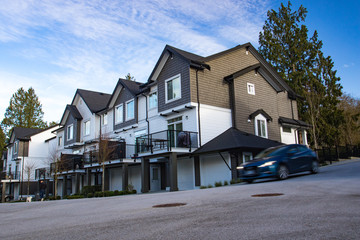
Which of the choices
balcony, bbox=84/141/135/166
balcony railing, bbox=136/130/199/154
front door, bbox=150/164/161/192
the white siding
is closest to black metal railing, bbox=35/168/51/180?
balcony, bbox=84/141/135/166

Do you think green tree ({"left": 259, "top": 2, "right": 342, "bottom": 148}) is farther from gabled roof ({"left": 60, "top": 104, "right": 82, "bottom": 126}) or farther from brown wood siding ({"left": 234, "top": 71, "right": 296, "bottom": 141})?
gabled roof ({"left": 60, "top": 104, "right": 82, "bottom": 126})

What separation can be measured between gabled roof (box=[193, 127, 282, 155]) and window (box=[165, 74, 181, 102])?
160 inches

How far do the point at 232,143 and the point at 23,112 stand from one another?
53.3 metres

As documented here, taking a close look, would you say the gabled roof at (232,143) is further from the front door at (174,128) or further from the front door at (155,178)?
the front door at (155,178)

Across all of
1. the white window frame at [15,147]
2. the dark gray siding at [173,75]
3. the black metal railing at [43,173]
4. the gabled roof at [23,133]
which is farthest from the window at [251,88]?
the white window frame at [15,147]

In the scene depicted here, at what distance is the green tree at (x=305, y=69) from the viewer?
3503 centimetres

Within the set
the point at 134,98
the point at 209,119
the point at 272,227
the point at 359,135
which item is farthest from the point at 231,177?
the point at 359,135

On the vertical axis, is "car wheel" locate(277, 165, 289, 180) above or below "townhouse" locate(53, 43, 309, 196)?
below

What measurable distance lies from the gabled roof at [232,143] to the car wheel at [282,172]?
4.58 m

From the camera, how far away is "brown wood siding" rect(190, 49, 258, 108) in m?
22.1

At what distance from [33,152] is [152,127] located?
29656 millimetres

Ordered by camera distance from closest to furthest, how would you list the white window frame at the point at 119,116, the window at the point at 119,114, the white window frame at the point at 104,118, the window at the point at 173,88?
the window at the point at 173,88
the white window frame at the point at 119,116
the window at the point at 119,114
the white window frame at the point at 104,118

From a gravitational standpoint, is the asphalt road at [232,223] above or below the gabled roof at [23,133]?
below

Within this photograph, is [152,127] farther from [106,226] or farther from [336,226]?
[336,226]
